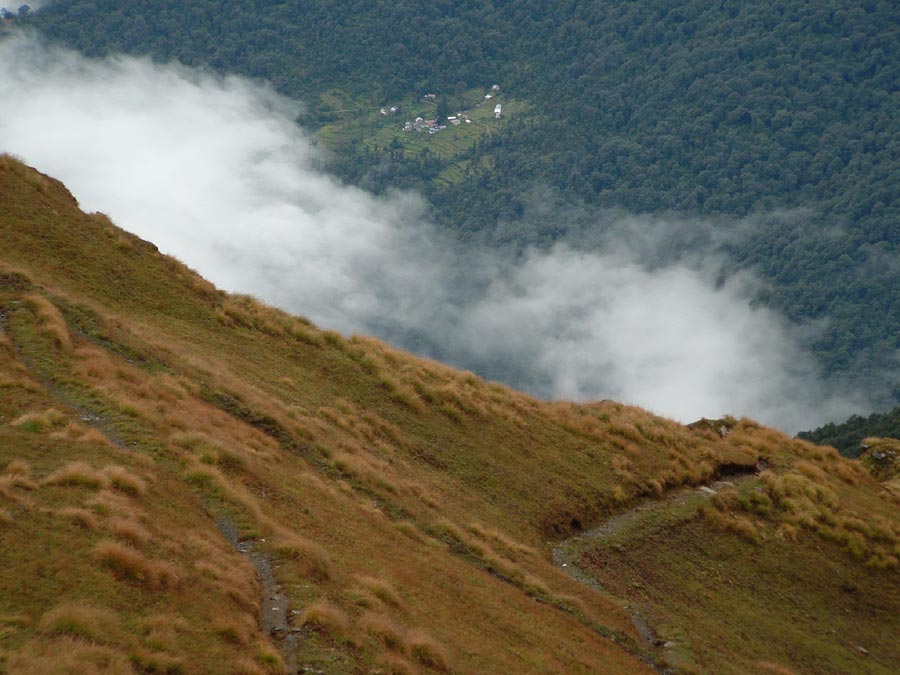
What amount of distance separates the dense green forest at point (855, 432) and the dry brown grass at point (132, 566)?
334 ft

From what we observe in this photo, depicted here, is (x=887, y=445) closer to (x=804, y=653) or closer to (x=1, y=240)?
(x=804, y=653)

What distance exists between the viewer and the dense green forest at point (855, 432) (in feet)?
376

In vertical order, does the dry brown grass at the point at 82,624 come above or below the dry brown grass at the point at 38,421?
below

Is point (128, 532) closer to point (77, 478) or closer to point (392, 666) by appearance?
point (77, 478)

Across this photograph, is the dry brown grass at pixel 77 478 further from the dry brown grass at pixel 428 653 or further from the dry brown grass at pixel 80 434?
Answer: the dry brown grass at pixel 428 653

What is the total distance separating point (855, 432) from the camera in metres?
125

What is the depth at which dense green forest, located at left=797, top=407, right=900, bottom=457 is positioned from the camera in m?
115

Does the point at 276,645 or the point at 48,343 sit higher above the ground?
the point at 48,343

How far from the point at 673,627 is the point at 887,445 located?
29.5m

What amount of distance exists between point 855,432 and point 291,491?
389 feet

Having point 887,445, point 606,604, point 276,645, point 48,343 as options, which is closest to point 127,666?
point 276,645

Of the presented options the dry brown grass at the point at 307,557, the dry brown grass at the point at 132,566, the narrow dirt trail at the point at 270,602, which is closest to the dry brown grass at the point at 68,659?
the dry brown grass at the point at 132,566

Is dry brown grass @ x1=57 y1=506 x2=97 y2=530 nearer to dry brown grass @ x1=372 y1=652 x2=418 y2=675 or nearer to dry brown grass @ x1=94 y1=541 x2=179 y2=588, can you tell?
dry brown grass @ x1=94 y1=541 x2=179 y2=588

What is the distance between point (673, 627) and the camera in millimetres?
25922
